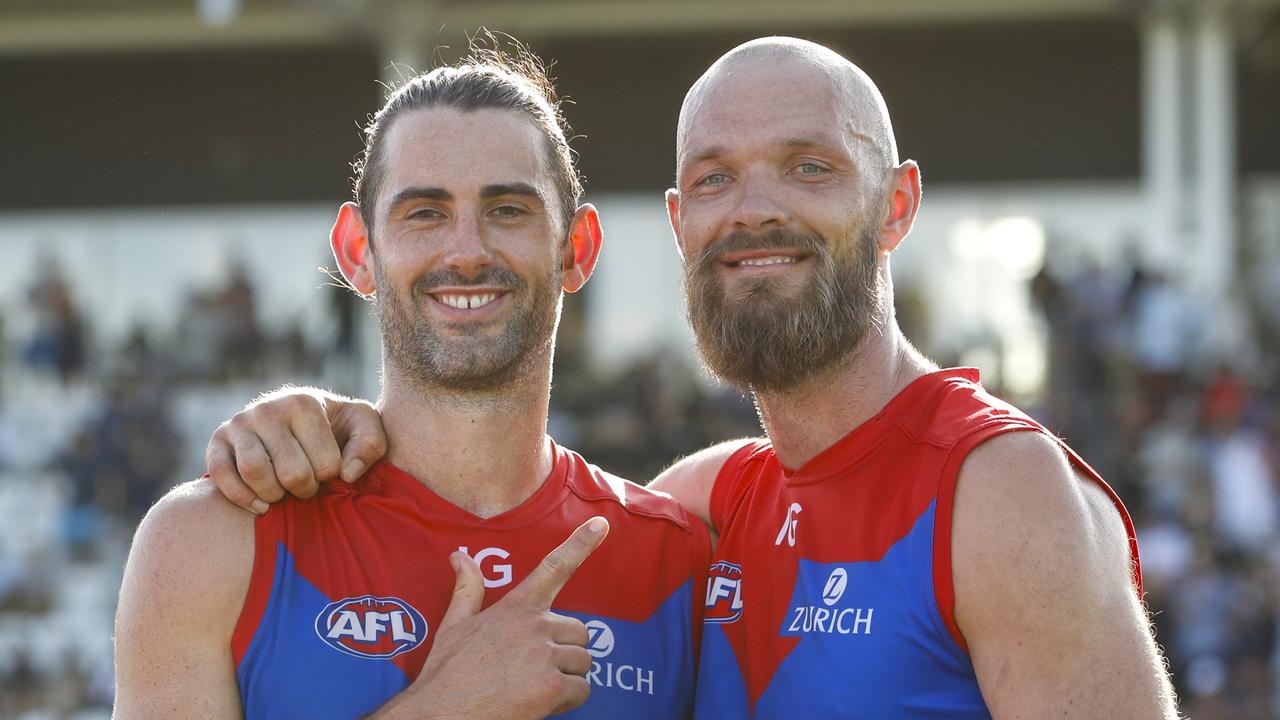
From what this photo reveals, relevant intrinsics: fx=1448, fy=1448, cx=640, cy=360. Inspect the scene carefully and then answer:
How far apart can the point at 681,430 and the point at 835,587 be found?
10.9m

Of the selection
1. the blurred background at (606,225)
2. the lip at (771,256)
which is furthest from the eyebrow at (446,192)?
the blurred background at (606,225)

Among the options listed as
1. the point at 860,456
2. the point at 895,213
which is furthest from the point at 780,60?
the point at 860,456

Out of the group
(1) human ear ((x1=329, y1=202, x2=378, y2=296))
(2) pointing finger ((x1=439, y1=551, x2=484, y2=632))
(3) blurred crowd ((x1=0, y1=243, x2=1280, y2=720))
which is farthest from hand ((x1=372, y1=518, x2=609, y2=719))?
(3) blurred crowd ((x1=0, y1=243, x2=1280, y2=720))

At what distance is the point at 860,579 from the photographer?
2.89m

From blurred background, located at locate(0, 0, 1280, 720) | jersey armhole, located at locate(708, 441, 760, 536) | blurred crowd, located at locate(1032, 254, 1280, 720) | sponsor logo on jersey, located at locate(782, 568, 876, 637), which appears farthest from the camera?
blurred background, located at locate(0, 0, 1280, 720)

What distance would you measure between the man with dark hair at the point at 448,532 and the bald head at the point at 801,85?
382 mm

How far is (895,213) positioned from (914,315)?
13.2 m

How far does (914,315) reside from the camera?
53.4 ft

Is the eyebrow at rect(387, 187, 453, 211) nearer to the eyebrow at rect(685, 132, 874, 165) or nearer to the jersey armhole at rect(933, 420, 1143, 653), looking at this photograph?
the eyebrow at rect(685, 132, 874, 165)

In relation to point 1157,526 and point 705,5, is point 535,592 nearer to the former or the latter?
point 1157,526

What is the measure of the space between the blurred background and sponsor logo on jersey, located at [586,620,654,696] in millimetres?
9841

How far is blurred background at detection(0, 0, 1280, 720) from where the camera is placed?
43.9ft

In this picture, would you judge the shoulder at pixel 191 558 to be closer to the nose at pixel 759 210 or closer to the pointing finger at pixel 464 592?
the pointing finger at pixel 464 592

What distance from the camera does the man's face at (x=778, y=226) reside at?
10.3 ft
